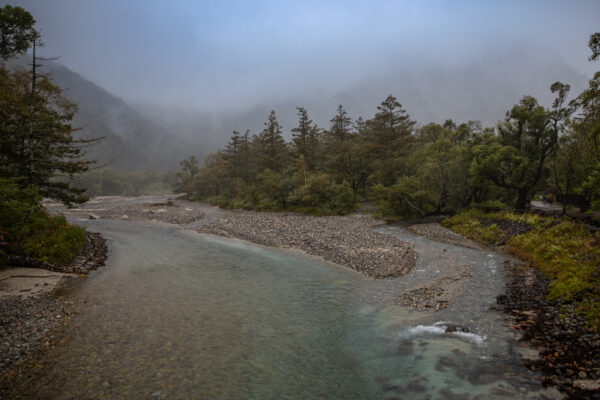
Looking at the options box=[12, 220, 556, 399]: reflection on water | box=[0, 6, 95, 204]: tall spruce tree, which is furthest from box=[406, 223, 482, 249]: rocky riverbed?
box=[0, 6, 95, 204]: tall spruce tree

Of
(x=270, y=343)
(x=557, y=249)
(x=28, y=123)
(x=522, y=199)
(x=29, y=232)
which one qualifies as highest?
(x=28, y=123)

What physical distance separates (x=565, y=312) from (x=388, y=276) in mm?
7735

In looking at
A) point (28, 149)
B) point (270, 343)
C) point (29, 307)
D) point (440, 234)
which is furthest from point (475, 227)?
point (28, 149)

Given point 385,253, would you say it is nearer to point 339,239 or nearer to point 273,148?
point 339,239

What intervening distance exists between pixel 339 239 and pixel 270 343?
15.7 m

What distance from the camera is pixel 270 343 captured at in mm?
9922

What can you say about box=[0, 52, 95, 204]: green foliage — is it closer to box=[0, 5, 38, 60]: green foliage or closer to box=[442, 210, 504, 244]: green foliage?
box=[0, 5, 38, 60]: green foliage

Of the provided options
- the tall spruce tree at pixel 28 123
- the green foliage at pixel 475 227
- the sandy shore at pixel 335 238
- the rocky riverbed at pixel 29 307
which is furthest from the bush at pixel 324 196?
the rocky riverbed at pixel 29 307

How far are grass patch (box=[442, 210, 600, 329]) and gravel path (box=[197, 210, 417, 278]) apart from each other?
6988 mm

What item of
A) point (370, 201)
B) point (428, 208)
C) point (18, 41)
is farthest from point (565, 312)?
point (370, 201)

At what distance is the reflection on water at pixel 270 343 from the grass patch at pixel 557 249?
9.20ft

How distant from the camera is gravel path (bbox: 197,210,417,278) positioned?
1861cm

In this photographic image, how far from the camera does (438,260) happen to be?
19.1m

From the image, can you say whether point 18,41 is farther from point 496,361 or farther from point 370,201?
point 370,201
